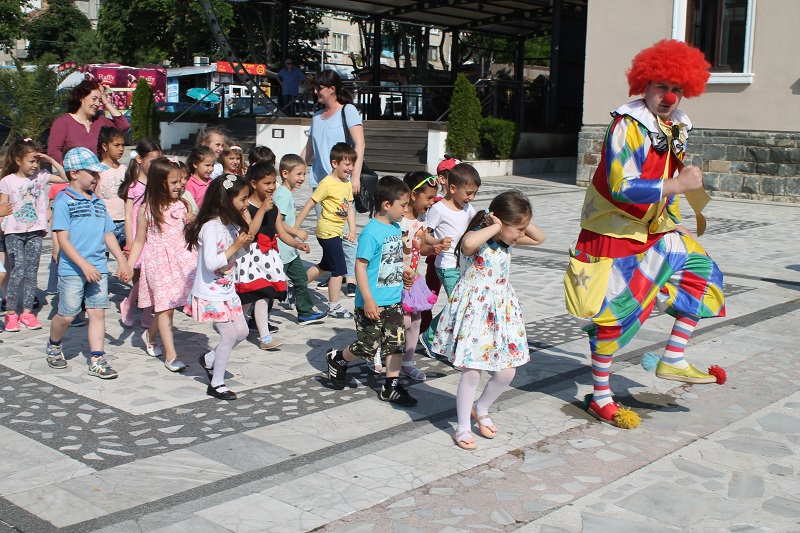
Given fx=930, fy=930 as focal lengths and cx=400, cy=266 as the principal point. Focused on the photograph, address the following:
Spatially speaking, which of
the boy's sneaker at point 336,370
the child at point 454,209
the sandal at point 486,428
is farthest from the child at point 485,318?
the boy's sneaker at point 336,370

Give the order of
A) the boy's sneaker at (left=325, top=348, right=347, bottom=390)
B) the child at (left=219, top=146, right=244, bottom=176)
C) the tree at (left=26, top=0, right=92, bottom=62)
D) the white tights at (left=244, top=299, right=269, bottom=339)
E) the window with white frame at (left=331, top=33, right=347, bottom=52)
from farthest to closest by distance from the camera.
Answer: the window with white frame at (left=331, top=33, right=347, bottom=52), the tree at (left=26, top=0, right=92, bottom=62), the child at (left=219, top=146, right=244, bottom=176), the white tights at (left=244, top=299, right=269, bottom=339), the boy's sneaker at (left=325, top=348, right=347, bottom=390)

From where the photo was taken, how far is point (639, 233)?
5.21 meters

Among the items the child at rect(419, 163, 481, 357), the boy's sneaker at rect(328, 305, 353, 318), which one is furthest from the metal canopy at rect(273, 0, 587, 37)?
the child at rect(419, 163, 481, 357)

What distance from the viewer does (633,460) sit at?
15.2 ft

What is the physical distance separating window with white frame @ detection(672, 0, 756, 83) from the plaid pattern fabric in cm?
1256

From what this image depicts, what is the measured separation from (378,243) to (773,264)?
21.3 ft

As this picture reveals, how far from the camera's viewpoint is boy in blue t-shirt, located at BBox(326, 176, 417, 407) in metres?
5.43

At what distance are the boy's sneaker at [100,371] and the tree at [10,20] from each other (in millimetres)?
54708

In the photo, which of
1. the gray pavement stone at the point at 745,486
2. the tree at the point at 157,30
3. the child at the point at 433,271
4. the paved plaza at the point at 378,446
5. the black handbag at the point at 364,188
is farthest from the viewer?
the tree at the point at 157,30

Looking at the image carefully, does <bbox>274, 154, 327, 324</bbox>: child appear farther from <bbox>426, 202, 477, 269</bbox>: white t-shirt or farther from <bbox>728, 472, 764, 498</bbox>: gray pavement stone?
<bbox>728, 472, 764, 498</bbox>: gray pavement stone

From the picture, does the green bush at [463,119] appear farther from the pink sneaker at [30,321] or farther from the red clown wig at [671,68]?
the red clown wig at [671,68]

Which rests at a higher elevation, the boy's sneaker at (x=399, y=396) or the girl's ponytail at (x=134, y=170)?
the girl's ponytail at (x=134, y=170)

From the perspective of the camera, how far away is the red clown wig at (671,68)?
5027mm

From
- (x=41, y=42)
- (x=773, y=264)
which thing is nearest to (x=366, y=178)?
(x=773, y=264)
